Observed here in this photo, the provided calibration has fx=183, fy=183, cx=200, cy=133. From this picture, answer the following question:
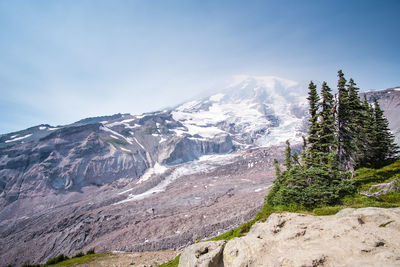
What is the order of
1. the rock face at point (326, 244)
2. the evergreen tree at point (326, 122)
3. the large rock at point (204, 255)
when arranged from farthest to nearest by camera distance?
the evergreen tree at point (326, 122) → the large rock at point (204, 255) → the rock face at point (326, 244)

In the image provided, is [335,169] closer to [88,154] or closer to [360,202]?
[360,202]

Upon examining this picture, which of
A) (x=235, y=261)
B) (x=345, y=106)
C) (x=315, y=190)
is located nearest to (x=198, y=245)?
(x=235, y=261)

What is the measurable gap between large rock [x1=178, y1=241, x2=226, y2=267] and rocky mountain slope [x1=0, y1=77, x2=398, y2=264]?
34.3 m

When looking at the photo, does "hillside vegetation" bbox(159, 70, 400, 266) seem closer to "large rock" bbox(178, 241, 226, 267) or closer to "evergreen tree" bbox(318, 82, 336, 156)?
"evergreen tree" bbox(318, 82, 336, 156)

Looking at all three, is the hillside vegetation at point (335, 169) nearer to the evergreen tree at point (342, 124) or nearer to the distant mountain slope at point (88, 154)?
the evergreen tree at point (342, 124)

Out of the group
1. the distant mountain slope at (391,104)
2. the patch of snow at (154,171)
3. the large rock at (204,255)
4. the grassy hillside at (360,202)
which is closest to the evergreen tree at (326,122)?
the grassy hillside at (360,202)

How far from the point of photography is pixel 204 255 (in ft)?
25.6

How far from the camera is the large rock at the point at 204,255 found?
7.46m

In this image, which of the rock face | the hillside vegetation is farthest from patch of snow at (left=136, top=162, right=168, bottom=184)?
the rock face

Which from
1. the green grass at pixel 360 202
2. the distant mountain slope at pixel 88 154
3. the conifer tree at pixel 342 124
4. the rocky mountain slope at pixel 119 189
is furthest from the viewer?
the distant mountain slope at pixel 88 154

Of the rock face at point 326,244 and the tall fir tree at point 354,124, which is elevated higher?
the tall fir tree at point 354,124

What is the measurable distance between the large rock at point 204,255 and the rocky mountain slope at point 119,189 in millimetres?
34269

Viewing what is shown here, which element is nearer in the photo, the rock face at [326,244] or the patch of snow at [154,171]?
the rock face at [326,244]

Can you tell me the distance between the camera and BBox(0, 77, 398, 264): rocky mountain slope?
48906 millimetres
